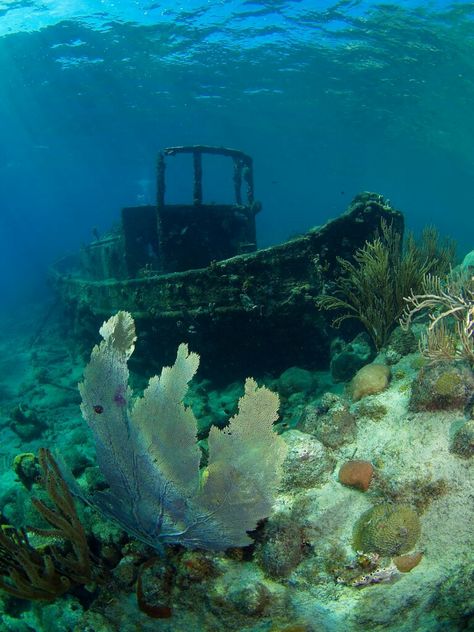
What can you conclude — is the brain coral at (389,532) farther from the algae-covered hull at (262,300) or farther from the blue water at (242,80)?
the blue water at (242,80)

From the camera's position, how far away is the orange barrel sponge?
341 centimetres

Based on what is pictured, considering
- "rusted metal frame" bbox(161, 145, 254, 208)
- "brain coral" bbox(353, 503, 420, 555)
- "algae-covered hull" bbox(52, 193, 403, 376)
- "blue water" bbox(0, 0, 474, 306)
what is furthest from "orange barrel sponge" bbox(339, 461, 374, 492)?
"rusted metal frame" bbox(161, 145, 254, 208)

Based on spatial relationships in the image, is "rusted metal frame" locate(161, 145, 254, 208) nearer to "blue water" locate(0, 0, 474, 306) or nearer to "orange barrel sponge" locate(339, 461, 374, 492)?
"blue water" locate(0, 0, 474, 306)

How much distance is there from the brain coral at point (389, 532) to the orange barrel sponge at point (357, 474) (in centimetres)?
34

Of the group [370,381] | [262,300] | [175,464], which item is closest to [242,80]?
[262,300]

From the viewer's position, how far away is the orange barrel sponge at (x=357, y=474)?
11.2 ft

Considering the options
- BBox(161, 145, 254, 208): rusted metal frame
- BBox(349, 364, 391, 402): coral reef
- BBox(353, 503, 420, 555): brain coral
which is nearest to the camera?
BBox(353, 503, 420, 555): brain coral

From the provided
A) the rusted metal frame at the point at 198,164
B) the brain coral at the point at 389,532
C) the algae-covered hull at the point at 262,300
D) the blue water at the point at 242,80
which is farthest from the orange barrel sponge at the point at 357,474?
the rusted metal frame at the point at 198,164

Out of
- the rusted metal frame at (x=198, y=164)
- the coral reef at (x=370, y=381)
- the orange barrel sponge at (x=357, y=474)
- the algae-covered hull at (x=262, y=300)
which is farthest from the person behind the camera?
the rusted metal frame at (x=198, y=164)

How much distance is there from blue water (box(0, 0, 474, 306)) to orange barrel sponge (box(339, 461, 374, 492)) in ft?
19.5

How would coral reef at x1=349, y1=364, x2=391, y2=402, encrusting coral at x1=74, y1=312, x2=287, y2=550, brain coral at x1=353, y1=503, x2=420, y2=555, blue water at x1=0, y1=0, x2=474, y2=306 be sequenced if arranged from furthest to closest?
1. blue water at x1=0, y1=0, x2=474, y2=306
2. coral reef at x1=349, y1=364, x2=391, y2=402
3. encrusting coral at x1=74, y1=312, x2=287, y2=550
4. brain coral at x1=353, y1=503, x2=420, y2=555

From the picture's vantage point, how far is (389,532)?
291cm

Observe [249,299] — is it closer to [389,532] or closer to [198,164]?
[389,532]

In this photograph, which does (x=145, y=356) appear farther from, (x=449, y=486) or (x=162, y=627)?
(x=449, y=486)
